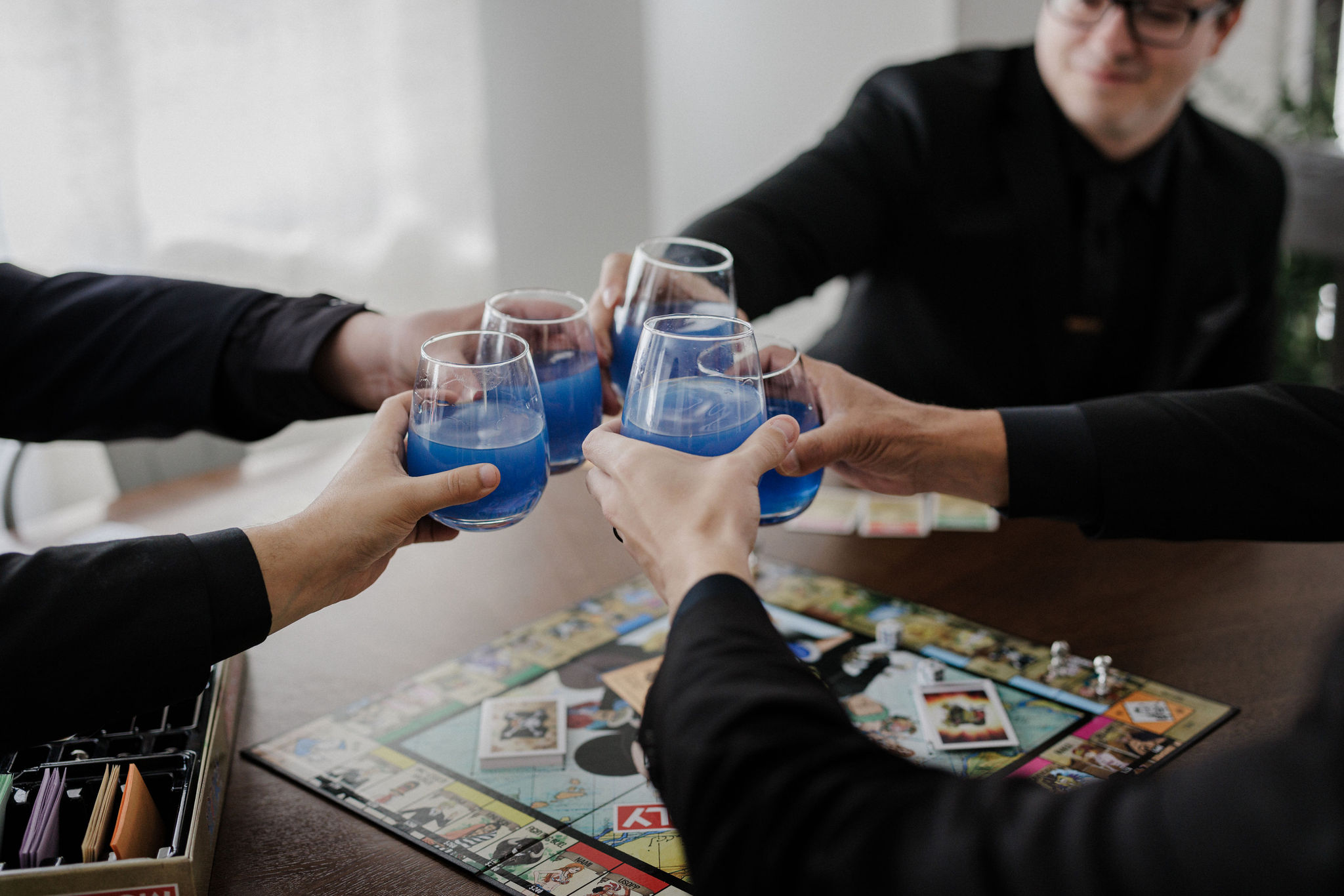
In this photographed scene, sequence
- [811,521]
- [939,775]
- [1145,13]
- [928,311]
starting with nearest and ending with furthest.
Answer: [939,775], [811,521], [1145,13], [928,311]

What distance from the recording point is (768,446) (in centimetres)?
99

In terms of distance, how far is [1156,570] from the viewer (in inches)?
61.6

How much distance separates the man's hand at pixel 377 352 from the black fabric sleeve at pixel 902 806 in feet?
2.60

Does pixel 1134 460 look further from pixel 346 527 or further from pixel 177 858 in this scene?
pixel 177 858

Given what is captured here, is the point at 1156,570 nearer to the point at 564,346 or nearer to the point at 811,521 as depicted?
the point at 811,521

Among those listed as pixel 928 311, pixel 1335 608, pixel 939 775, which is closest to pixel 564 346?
pixel 939 775

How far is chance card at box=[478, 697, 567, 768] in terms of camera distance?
3.76 feet

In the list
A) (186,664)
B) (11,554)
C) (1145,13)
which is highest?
(1145,13)

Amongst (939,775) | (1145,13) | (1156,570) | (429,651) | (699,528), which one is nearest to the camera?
(939,775)

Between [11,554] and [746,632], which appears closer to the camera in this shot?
[746,632]

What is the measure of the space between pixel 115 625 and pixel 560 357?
1.76 ft

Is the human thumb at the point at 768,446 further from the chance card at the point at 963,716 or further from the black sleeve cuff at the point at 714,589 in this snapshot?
the chance card at the point at 963,716

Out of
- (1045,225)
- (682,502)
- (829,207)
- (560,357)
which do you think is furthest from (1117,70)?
(682,502)

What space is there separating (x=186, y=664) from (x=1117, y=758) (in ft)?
3.00
